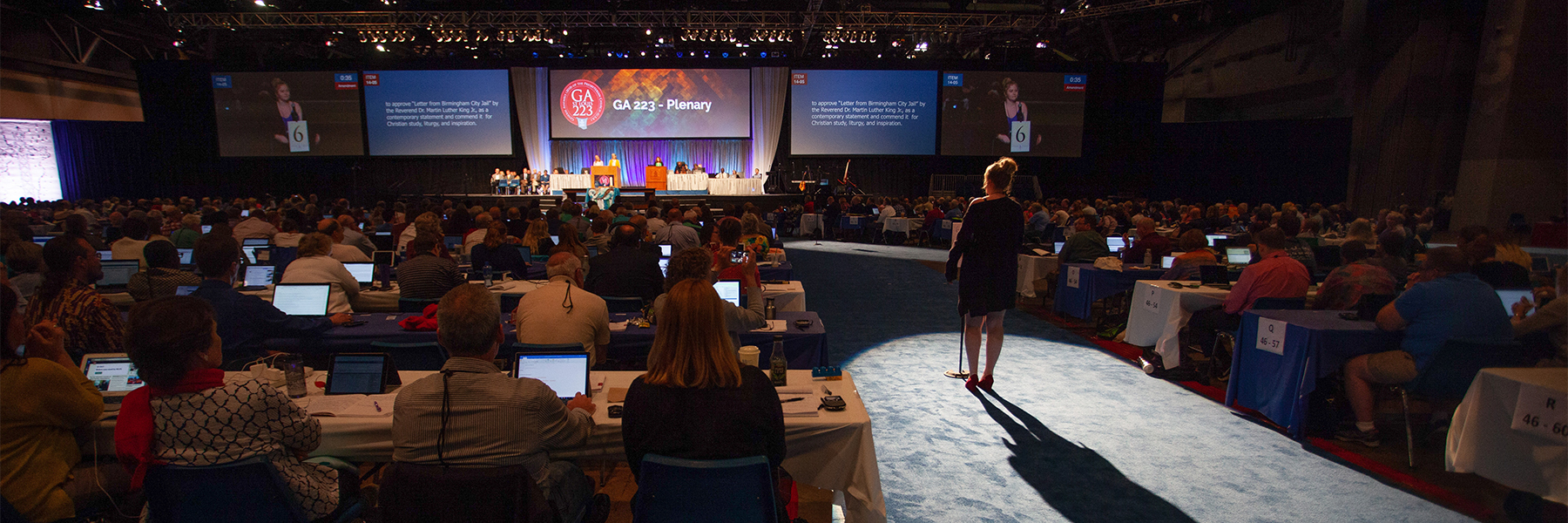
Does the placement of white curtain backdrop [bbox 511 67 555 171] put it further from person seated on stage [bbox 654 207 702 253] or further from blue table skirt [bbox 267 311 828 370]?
blue table skirt [bbox 267 311 828 370]

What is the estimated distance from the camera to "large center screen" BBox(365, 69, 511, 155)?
17047 mm

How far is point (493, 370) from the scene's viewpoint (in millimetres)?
1898

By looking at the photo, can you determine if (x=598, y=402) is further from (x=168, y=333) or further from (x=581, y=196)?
(x=581, y=196)

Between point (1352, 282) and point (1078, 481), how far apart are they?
2.50m

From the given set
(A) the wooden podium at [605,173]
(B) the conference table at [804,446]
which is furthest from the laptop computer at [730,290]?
(A) the wooden podium at [605,173]

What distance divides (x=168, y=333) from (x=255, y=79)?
19701 millimetres

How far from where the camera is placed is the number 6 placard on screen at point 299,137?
1716cm

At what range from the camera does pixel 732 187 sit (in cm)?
1805

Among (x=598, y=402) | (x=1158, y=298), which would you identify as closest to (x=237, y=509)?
(x=598, y=402)

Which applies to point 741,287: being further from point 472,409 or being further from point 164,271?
point 164,271

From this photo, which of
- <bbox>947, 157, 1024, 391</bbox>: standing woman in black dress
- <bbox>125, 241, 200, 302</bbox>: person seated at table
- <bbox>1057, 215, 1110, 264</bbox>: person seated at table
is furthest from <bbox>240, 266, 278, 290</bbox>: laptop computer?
<bbox>1057, 215, 1110, 264</bbox>: person seated at table

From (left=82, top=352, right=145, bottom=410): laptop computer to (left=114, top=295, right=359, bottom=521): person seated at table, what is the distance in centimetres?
113

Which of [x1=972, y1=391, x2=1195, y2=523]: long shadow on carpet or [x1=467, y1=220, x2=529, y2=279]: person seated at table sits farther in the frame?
[x1=467, y1=220, x2=529, y2=279]: person seated at table

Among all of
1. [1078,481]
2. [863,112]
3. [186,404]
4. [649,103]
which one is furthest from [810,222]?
[186,404]
